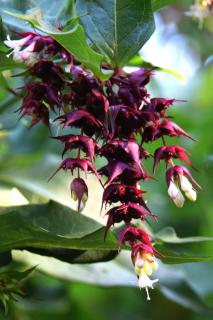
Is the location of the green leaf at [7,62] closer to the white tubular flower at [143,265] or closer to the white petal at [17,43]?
the white petal at [17,43]

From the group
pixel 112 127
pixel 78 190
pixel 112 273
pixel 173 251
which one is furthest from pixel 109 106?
pixel 112 273

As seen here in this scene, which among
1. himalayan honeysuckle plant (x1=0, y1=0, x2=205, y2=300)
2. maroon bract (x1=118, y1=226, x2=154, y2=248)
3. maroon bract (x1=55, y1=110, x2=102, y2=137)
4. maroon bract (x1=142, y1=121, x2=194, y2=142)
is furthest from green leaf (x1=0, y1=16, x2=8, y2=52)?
maroon bract (x1=118, y1=226, x2=154, y2=248)

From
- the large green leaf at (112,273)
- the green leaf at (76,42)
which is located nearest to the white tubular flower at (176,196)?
the green leaf at (76,42)

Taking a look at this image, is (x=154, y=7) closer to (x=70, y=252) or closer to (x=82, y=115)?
(x=82, y=115)

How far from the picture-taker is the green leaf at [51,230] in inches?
47.9

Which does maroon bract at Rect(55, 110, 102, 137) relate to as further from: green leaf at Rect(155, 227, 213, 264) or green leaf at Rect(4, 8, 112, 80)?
green leaf at Rect(155, 227, 213, 264)

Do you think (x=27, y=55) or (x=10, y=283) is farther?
(x=10, y=283)

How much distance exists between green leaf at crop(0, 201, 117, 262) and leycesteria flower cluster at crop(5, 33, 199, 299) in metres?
0.16

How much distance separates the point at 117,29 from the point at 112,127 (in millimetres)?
234

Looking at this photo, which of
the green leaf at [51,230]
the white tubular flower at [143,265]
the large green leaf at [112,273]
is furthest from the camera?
the large green leaf at [112,273]

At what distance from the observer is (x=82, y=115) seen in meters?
1.04

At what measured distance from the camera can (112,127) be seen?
1.05 meters

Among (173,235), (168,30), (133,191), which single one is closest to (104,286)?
(173,235)

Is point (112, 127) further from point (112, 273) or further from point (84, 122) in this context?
point (112, 273)
